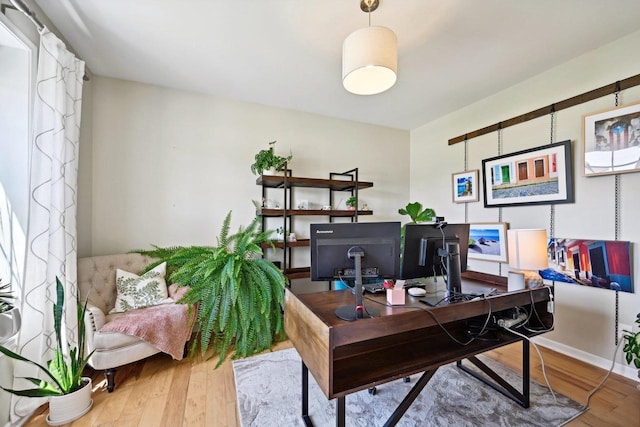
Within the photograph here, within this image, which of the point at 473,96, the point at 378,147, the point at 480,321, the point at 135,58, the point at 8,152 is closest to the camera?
the point at 8,152

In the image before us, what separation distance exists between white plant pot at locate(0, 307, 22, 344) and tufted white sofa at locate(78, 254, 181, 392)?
2.39 ft

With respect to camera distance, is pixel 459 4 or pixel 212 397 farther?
pixel 212 397

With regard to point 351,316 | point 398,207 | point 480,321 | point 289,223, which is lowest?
point 480,321

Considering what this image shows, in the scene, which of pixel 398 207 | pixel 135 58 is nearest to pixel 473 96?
pixel 398 207

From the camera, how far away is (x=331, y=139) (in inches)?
138

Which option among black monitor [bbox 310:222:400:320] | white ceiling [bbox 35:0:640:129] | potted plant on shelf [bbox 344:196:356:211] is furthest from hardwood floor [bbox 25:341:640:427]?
white ceiling [bbox 35:0:640:129]

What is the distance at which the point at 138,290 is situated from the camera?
7.09 ft

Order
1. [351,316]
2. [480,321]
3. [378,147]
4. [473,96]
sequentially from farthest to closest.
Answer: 1. [378,147]
2. [473,96]
3. [480,321]
4. [351,316]

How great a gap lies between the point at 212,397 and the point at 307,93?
2924 mm

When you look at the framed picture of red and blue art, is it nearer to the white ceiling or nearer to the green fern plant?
the white ceiling

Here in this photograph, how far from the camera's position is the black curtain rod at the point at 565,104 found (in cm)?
197

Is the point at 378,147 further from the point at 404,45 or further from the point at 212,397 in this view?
the point at 212,397

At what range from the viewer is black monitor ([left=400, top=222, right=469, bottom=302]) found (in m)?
1.48

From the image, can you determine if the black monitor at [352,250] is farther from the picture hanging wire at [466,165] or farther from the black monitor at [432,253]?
the picture hanging wire at [466,165]
